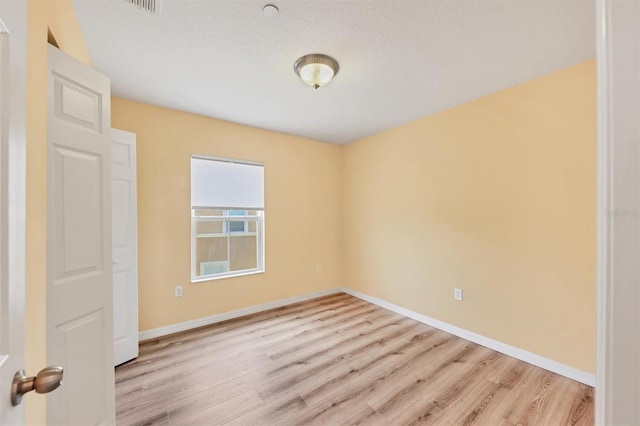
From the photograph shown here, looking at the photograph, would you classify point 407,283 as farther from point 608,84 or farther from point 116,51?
point 116,51

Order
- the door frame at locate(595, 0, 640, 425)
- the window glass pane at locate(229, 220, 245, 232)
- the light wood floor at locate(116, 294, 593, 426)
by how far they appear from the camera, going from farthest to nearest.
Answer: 1. the window glass pane at locate(229, 220, 245, 232)
2. the light wood floor at locate(116, 294, 593, 426)
3. the door frame at locate(595, 0, 640, 425)

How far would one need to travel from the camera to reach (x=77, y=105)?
48.5 inches

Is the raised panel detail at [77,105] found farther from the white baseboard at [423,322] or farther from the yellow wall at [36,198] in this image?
the white baseboard at [423,322]

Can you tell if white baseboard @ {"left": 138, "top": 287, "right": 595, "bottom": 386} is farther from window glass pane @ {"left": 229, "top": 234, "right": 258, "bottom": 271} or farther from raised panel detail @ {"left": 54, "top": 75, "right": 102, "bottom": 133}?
raised panel detail @ {"left": 54, "top": 75, "right": 102, "bottom": 133}

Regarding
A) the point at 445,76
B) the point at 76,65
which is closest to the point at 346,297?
the point at 445,76

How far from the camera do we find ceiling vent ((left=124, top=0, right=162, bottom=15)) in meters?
1.41

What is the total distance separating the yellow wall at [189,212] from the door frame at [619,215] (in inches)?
128

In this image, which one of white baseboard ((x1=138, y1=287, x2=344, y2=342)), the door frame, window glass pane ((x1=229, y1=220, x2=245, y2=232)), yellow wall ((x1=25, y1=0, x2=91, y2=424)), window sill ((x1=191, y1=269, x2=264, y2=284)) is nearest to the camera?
the door frame

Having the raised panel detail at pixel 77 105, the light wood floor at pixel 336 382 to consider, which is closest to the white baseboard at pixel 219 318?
the light wood floor at pixel 336 382

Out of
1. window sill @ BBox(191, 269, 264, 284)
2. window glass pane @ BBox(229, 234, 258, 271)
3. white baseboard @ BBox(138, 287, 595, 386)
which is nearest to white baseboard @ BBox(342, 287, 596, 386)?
white baseboard @ BBox(138, 287, 595, 386)

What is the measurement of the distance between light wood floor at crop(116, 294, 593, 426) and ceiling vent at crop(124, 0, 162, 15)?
100 inches

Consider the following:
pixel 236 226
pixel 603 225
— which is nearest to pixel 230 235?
pixel 236 226

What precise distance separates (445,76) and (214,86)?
211cm

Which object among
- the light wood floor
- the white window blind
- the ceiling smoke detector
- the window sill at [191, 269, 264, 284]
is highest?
the ceiling smoke detector
